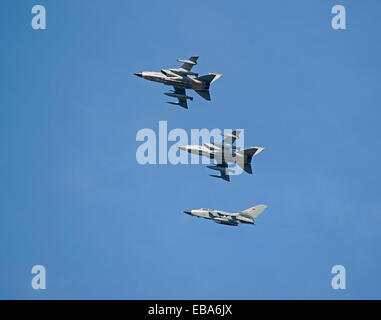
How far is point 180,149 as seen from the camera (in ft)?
321

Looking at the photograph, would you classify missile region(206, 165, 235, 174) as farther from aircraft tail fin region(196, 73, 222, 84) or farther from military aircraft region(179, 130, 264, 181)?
aircraft tail fin region(196, 73, 222, 84)

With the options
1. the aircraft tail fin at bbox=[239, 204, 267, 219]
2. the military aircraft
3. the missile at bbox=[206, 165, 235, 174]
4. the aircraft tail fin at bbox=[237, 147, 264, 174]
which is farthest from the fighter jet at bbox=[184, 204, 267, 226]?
the aircraft tail fin at bbox=[237, 147, 264, 174]

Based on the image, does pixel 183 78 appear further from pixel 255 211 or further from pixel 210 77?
pixel 255 211

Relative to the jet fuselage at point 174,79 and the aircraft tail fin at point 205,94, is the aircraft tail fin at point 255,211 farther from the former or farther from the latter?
the jet fuselage at point 174,79

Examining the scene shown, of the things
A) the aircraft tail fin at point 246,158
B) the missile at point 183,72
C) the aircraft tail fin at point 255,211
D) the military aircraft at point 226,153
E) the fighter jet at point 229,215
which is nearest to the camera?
the missile at point 183,72

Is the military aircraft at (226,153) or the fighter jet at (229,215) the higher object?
the military aircraft at (226,153)

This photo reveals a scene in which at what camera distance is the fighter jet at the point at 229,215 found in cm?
9525

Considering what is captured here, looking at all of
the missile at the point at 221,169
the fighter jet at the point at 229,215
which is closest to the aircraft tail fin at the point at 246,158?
the missile at the point at 221,169

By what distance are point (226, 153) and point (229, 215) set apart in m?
8.02

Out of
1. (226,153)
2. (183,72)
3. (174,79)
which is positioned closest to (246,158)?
(226,153)

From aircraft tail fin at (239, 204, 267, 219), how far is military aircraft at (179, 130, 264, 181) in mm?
5287

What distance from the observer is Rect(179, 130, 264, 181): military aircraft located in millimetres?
95062
